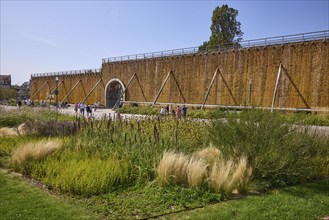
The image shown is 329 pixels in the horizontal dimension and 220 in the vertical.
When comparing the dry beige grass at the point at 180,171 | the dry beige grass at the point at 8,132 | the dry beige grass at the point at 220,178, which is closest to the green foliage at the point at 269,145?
the dry beige grass at the point at 220,178

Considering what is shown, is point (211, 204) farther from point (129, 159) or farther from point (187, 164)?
point (129, 159)

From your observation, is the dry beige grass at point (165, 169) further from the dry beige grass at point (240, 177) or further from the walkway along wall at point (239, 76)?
the walkway along wall at point (239, 76)

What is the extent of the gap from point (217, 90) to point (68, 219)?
2871 cm

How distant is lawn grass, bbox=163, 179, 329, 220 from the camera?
468 centimetres

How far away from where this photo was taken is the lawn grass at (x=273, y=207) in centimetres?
468

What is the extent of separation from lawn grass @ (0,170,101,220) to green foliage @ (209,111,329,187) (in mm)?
3697

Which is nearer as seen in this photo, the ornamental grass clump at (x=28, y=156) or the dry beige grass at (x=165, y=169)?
the dry beige grass at (x=165, y=169)

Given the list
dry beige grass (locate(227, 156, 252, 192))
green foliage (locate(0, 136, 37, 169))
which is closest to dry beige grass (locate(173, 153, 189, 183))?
dry beige grass (locate(227, 156, 252, 192))

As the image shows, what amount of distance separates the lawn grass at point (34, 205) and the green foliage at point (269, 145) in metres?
3.70

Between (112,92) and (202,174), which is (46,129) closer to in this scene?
(202,174)

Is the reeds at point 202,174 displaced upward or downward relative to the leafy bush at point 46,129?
downward

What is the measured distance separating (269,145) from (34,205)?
4.84m

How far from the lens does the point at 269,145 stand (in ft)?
21.7

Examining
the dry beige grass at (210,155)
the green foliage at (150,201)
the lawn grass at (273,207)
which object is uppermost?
the dry beige grass at (210,155)
